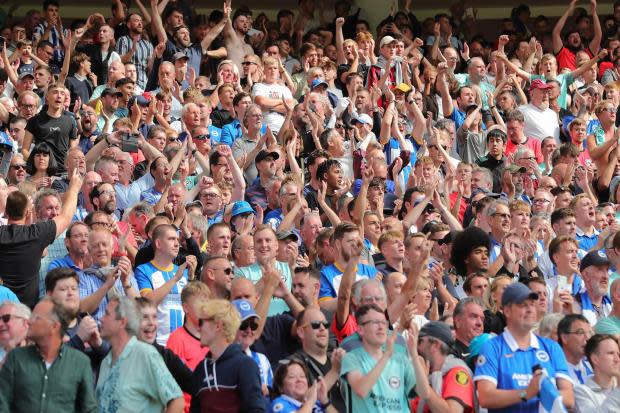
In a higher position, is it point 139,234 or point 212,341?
point 212,341

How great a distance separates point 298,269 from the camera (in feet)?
32.2

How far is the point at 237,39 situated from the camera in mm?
18172

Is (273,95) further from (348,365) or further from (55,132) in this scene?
(348,365)

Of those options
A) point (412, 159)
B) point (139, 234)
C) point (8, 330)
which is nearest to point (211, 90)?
point (412, 159)

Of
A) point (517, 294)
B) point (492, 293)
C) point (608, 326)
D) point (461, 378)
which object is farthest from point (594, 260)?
point (461, 378)

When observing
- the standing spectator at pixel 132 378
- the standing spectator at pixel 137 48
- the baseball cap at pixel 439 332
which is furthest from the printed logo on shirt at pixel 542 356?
the standing spectator at pixel 137 48

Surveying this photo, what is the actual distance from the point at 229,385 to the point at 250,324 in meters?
0.77

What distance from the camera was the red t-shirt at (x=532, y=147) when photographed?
1563 centimetres

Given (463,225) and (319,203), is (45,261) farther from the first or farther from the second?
(463,225)

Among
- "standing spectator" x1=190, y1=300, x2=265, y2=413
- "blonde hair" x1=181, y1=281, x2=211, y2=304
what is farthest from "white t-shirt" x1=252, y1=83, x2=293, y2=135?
"standing spectator" x1=190, y1=300, x2=265, y2=413

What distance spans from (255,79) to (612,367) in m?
8.78

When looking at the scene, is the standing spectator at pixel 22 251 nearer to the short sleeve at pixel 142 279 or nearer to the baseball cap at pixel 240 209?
the short sleeve at pixel 142 279

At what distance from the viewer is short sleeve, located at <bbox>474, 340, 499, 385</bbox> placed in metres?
8.55

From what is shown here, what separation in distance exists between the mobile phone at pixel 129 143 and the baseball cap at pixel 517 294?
5658 mm
